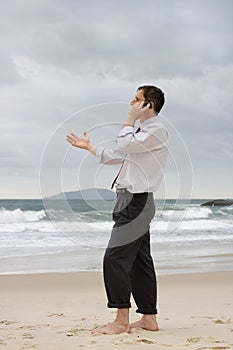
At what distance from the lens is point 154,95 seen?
399 cm

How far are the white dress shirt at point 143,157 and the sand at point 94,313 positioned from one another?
3.42ft

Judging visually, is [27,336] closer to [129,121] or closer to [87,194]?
[87,194]

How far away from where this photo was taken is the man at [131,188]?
3818 mm

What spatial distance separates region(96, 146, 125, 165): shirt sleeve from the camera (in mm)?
3775

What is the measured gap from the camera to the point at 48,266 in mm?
9641

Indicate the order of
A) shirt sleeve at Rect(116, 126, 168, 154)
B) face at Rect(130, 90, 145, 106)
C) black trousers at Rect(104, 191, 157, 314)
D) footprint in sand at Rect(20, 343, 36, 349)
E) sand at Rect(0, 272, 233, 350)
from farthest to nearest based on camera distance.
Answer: face at Rect(130, 90, 145, 106) < black trousers at Rect(104, 191, 157, 314) < shirt sleeve at Rect(116, 126, 168, 154) < sand at Rect(0, 272, 233, 350) < footprint in sand at Rect(20, 343, 36, 349)

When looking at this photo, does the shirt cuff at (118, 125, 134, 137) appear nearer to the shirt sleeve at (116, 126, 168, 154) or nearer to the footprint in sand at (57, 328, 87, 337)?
the shirt sleeve at (116, 126, 168, 154)

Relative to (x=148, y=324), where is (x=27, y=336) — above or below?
below

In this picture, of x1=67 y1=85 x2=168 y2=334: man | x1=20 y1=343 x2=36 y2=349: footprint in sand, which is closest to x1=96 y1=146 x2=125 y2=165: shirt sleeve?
x1=67 y1=85 x2=168 y2=334: man

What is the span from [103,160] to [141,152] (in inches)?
10.7

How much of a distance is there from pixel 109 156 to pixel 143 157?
0.82 feet

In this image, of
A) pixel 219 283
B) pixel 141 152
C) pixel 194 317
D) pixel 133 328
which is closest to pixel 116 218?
pixel 141 152

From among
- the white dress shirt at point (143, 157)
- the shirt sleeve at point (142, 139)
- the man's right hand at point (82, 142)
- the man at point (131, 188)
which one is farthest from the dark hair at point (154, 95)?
the man's right hand at point (82, 142)

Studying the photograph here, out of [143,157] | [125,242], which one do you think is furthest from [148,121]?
[125,242]
